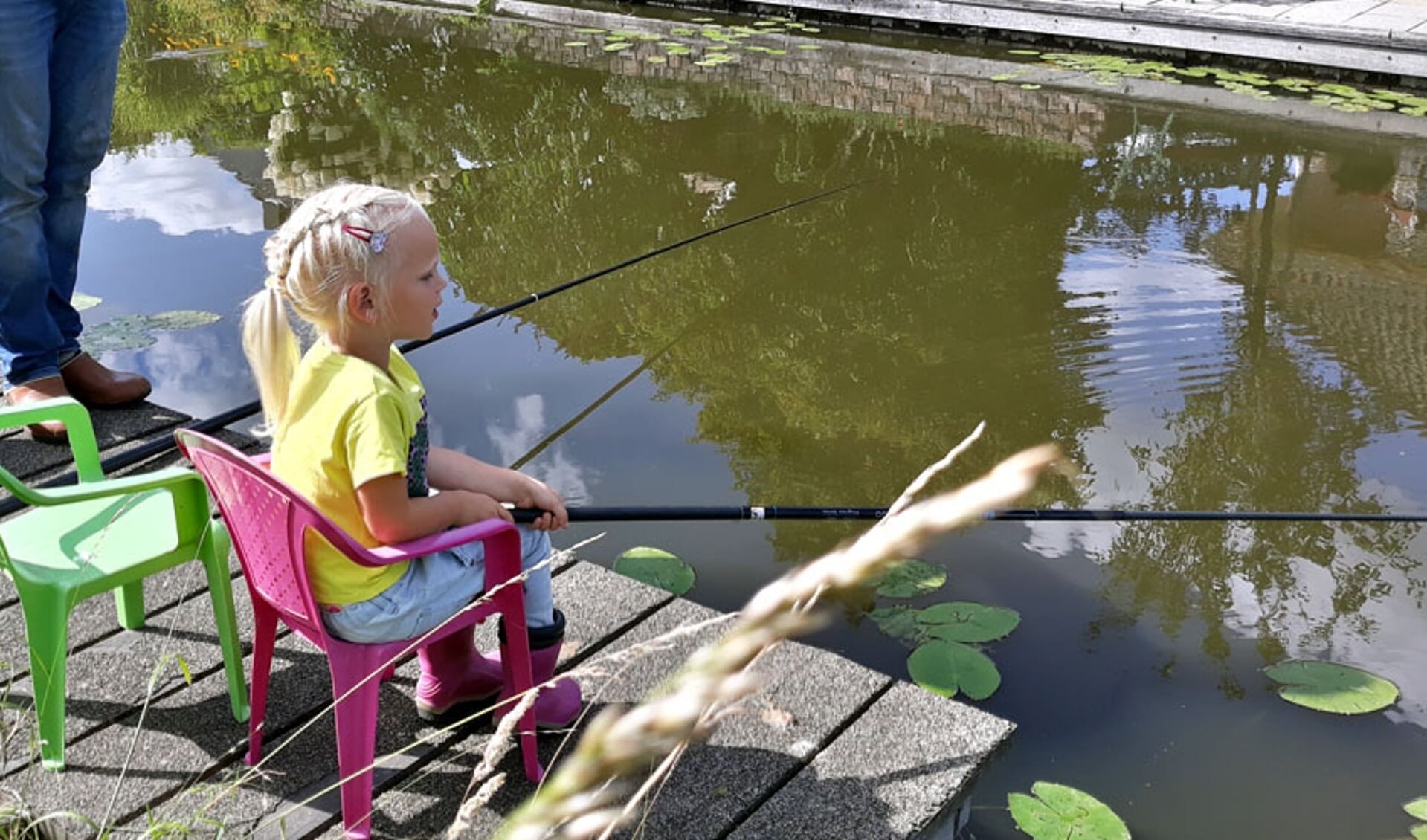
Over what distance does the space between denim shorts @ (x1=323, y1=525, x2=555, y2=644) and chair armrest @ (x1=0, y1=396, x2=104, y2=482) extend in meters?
0.76

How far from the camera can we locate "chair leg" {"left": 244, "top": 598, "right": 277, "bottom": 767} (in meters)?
1.94

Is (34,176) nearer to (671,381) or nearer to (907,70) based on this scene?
(671,381)

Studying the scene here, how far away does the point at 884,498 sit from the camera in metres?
3.26

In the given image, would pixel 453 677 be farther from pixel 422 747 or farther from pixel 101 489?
pixel 101 489

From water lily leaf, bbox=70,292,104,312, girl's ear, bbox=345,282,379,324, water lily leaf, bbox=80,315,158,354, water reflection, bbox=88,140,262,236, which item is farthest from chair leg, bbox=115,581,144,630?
water reflection, bbox=88,140,262,236

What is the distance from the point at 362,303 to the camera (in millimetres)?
1736

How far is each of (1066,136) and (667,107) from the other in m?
1.96

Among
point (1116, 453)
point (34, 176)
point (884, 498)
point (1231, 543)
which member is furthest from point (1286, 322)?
point (34, 176)

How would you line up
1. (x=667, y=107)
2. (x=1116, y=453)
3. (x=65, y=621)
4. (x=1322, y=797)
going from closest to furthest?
(x=65, y=621), (x=1322, y=797), (x=1116, y=453), (x=667, y=107)

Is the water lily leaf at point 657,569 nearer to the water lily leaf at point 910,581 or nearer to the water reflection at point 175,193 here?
the water lily leaf at point 910,581

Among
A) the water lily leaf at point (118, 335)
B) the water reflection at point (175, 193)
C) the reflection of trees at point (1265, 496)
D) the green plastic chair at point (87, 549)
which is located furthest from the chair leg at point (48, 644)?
the water reflection at point (175, 193)

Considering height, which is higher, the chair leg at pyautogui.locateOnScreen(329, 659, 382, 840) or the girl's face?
the girl's face

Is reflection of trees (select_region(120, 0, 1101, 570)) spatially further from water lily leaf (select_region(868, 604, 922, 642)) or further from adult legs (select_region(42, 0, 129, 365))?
adult legs (select_region(42, 0, 129, 365))

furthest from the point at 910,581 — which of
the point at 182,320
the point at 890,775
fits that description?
the point at 182,320
